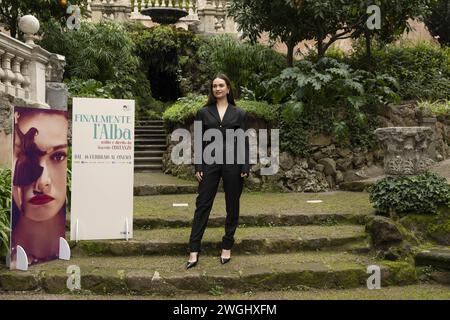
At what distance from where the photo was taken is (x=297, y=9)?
940 cm

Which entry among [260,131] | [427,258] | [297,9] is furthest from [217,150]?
[297,9]

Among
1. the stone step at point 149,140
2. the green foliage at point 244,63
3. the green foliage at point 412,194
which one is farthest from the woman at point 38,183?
the stone step at point 149,140

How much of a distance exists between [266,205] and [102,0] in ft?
38.4

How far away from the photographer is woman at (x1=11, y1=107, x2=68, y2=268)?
183 inches

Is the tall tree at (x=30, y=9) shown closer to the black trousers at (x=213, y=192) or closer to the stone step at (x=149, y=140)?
the stone step at (x=149, y=140)

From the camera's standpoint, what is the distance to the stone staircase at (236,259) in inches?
178

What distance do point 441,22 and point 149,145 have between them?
12070mm

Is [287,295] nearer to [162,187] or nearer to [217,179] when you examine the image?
[217,179]

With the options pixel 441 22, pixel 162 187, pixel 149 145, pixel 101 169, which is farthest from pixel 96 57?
pixel 441 22

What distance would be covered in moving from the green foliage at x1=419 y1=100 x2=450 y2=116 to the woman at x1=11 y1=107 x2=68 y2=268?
274 inches

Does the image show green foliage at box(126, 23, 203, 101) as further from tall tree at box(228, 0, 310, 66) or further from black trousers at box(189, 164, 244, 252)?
black trousers at box(189, 164, 244, 252)

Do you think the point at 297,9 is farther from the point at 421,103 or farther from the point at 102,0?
the point at 102,0

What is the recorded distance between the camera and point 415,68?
1091 centimetres

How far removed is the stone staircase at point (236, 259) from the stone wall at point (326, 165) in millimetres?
1862
